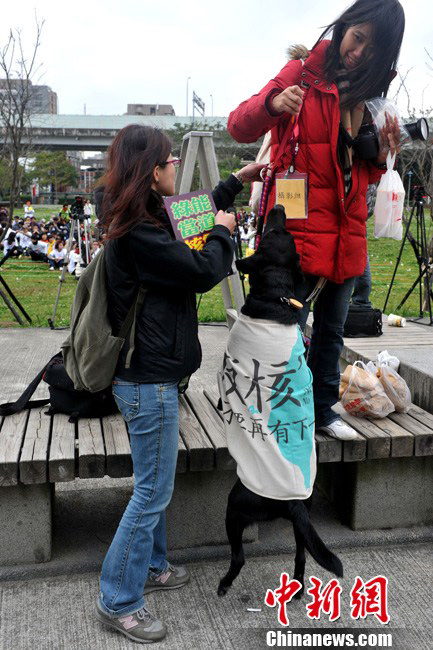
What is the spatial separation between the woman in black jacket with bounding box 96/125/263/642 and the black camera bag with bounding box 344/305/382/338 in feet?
11.0

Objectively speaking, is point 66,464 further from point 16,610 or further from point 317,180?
point 317,180

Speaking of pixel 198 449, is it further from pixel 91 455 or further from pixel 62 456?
pixel 62 456

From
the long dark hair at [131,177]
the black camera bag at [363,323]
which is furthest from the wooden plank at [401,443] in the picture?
the black camera bag at [363,323]

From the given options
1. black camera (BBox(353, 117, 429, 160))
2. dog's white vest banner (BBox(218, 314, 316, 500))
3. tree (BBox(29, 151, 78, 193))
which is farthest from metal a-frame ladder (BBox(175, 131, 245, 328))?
tree (BBox(29, 151, 78, 193))

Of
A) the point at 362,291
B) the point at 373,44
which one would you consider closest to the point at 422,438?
the point at 373,44

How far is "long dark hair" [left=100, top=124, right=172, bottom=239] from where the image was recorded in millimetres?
2314

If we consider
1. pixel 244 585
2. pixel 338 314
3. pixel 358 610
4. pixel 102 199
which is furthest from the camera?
pixel 338 314

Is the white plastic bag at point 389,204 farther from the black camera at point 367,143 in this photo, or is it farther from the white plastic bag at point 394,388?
the white plastic bag at point 394,388

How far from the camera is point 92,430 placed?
318cm

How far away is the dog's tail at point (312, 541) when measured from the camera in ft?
8.02

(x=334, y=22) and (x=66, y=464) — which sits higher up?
(x=334, y=22)

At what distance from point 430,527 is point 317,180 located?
1.96m

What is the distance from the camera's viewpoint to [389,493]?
3.39m

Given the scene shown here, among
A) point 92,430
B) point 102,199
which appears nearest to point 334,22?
point 102,199
